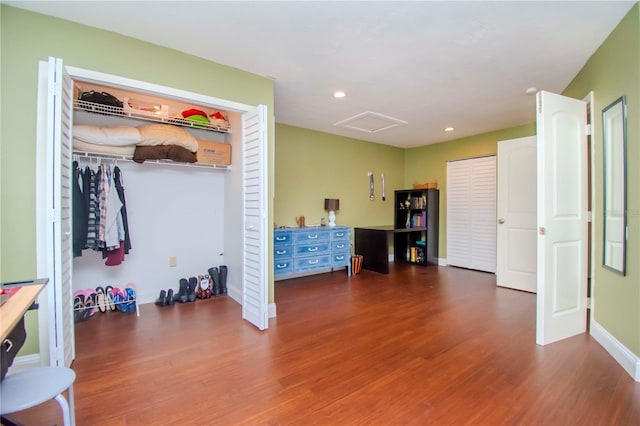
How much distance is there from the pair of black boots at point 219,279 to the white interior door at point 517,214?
376 centimetres

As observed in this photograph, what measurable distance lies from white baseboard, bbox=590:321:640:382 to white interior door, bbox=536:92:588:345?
152mm

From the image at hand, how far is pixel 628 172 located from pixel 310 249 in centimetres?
343

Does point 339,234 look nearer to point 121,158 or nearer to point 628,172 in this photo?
point 121,158

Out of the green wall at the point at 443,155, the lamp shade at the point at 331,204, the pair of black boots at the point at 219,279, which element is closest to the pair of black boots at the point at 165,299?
the pair of black boots at the point at 219,279

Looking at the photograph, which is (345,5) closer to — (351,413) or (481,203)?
(351,413)

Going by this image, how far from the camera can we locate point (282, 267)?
4.21 m

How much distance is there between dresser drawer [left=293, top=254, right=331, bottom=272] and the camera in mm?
4371

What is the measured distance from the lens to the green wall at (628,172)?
1.98 metres

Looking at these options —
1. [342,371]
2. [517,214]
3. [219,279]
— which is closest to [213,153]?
[219,279]

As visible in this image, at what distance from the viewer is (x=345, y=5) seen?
195cm

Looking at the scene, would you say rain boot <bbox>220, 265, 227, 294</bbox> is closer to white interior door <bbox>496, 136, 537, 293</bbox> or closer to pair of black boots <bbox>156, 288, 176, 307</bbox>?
pair of black boots <bbox>156, 288, 176, 307</bbox>

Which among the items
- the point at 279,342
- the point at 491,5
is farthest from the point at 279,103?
the point at 279,342

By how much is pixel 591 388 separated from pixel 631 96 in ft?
6.39

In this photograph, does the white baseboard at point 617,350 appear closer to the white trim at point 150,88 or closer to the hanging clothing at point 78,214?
the white trim at point 150,88
